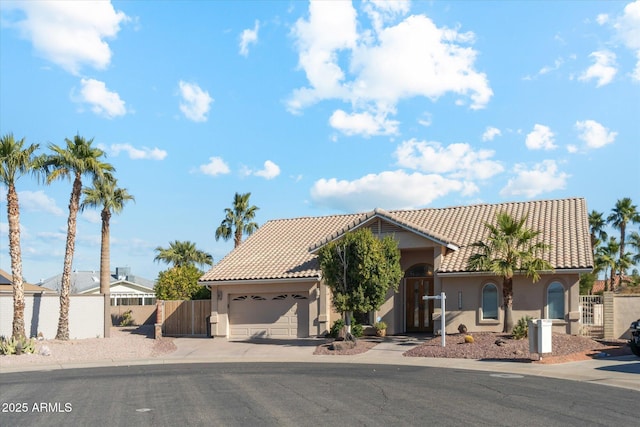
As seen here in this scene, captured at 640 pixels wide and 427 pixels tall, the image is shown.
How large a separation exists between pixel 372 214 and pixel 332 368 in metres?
11.1

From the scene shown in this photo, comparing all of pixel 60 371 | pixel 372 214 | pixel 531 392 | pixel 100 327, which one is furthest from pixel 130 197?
pixel 531 392

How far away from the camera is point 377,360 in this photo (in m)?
22.3

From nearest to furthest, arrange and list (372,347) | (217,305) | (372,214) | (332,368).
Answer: (332,368) → (372,347) → (372,214) → (217,305)

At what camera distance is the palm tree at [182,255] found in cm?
5462

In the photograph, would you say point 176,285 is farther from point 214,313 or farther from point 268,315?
point 268,315

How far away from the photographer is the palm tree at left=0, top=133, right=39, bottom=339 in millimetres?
26938

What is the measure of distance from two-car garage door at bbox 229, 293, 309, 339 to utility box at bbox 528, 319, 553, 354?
12.5 meters

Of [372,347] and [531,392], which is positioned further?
[372,347]

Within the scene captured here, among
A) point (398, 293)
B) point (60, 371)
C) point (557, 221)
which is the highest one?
point (557, 221)

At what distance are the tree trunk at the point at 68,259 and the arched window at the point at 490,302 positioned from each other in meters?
18.9

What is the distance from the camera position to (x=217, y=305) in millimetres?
32344

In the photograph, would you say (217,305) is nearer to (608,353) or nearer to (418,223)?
(418,223)

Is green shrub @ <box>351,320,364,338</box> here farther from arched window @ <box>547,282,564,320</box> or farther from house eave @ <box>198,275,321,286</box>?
arched window @ <box>547,282,564,320</box>

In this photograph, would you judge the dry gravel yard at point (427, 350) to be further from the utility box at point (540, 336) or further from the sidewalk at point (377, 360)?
the sidewalk at point (377, 360)
